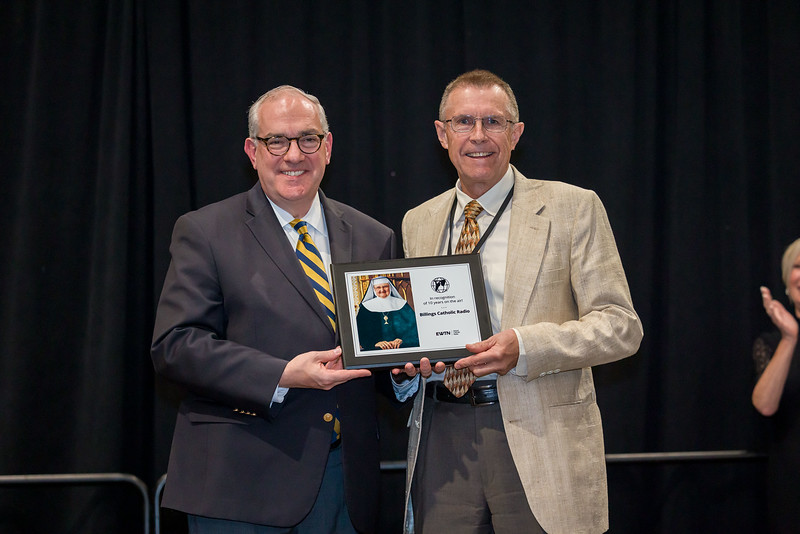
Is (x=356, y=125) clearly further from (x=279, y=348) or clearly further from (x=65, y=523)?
(x=65, y=523)

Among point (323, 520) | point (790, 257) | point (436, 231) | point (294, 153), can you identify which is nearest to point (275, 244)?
point (294, 153)

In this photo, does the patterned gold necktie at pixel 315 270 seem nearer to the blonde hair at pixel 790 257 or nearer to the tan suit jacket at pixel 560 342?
the tan suit jacket at pixel 560 342

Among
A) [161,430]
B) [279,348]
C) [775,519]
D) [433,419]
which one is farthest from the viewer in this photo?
[161,430]

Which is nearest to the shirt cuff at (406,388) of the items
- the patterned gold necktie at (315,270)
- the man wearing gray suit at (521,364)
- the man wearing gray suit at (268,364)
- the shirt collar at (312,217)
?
the man wearing gray suit at (521,364)

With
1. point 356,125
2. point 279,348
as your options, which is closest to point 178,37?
point 356,125

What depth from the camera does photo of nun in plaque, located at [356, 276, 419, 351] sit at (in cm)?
230

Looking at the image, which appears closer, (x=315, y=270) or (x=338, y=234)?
(x=315, y=270)

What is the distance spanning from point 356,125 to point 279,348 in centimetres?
198

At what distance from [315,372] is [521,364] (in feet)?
2.12

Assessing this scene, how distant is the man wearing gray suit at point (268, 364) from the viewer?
225 cm

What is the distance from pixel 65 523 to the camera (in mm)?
3977

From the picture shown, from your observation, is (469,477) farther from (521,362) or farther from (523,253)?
(523,253)

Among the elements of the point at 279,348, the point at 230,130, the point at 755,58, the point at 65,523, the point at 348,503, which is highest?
the point at 755,58

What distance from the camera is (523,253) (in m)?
2.54
